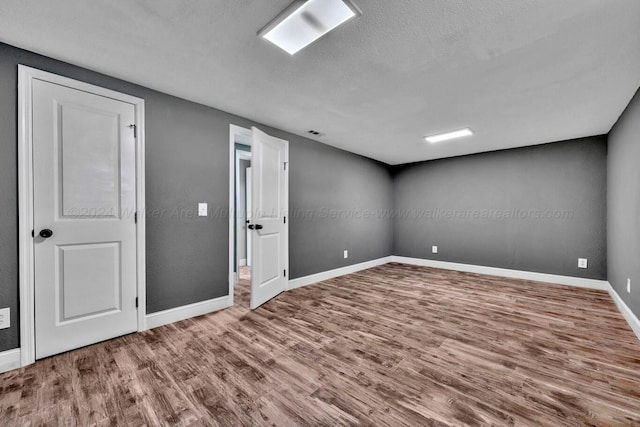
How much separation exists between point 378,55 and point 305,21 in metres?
Answer: 0.63

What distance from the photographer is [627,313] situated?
2770 millimetres

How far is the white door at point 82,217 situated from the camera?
2062 mm

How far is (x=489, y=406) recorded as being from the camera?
1.55 metres

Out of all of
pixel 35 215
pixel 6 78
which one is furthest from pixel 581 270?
pixel 6 78

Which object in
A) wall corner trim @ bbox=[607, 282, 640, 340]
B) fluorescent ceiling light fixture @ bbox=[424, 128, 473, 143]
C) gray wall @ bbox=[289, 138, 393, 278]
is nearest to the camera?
wall corner trim @ bbox=[607, 282, 640, 340]

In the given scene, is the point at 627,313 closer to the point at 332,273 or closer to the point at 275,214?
the point at 332,273

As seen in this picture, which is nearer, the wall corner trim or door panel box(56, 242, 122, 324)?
door panel box(56, 242, 122, 324)

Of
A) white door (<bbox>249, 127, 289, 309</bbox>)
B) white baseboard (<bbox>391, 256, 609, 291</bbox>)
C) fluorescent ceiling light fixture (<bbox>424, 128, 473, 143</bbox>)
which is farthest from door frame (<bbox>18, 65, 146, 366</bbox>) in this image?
white baseboard (<bbox>391, 256, 609, 291</bbox>)

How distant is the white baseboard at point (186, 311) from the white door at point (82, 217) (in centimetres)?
17

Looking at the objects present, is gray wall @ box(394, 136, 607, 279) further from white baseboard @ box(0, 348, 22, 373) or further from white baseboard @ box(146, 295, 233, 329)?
white baseboard @ box(0, 348, 22, 373)

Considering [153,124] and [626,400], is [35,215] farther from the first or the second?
[626,400]

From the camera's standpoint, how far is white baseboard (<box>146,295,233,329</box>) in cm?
262

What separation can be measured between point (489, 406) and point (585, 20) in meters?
2.35

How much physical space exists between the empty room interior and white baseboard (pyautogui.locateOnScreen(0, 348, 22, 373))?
13mm
